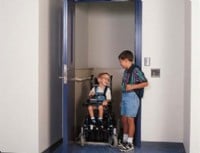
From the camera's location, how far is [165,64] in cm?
415

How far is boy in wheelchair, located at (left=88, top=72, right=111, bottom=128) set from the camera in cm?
421

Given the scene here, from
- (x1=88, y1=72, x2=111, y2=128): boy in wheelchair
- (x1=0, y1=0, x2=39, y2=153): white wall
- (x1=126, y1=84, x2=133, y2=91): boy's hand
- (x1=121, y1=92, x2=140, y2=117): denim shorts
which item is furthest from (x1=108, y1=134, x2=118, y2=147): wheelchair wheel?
(x1=0, y1=0, x2=39, y2=153): white wall

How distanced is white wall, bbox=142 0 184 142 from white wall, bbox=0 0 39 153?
1491 millimetres

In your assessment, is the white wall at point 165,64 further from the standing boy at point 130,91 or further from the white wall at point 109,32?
the white wall at point 109,32

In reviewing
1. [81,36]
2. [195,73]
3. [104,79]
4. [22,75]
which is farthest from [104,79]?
[195,73]

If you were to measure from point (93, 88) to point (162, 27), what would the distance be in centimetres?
128

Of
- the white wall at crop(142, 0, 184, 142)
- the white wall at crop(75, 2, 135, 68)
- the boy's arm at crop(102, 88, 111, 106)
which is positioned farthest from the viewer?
the white wall at crop(75, 2, 135, 68)

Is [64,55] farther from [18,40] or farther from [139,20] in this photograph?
[139,20]

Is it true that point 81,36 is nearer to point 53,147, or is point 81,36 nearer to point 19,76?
point 19,76

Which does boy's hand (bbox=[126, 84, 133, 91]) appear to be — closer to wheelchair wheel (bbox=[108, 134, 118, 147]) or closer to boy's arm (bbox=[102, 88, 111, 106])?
boy's arm (bbox=[102, 88, 111, 106])

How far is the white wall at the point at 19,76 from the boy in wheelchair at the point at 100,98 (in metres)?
0.91

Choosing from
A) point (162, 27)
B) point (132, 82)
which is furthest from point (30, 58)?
point (162, 27)

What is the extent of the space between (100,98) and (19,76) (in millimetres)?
1226

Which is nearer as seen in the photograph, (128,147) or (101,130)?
(128,147)
